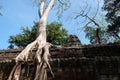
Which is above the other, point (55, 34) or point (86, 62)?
point (55, 34)

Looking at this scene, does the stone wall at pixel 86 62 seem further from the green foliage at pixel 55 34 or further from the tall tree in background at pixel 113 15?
the green foliage at pixel 55 34

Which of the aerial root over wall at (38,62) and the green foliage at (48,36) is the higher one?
the green foliage at (48,36)

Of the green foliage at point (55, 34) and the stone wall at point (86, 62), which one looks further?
the green foliage at point (55, 34)

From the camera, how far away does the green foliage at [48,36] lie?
19.9 m

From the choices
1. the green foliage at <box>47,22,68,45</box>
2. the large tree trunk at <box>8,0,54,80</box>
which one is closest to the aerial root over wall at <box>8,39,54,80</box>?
the large tree trunk at <box>8,0,54,80</box>

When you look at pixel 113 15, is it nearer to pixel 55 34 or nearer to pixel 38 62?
pixel 38 62

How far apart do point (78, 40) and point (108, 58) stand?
26.0ft

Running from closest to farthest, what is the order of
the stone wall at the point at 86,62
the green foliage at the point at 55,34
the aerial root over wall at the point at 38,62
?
1. the stone wall at the point at 86,62
2. the aerial root over wall at the point at 38,62
3. the green foliage at the point at 55,34

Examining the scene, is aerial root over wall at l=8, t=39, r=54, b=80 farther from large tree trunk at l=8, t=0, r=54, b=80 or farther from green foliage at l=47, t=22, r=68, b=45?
green foliage at l=47, t=22, r=68, b=45

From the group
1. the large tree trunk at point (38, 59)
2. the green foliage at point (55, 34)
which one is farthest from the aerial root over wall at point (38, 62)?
the green foliage at point (55, 34)

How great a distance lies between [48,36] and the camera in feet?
65.1

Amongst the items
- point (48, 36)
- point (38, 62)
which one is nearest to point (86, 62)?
point (38, 62)

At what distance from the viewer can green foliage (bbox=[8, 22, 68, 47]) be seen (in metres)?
19.9

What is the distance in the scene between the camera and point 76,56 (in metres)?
7.96
